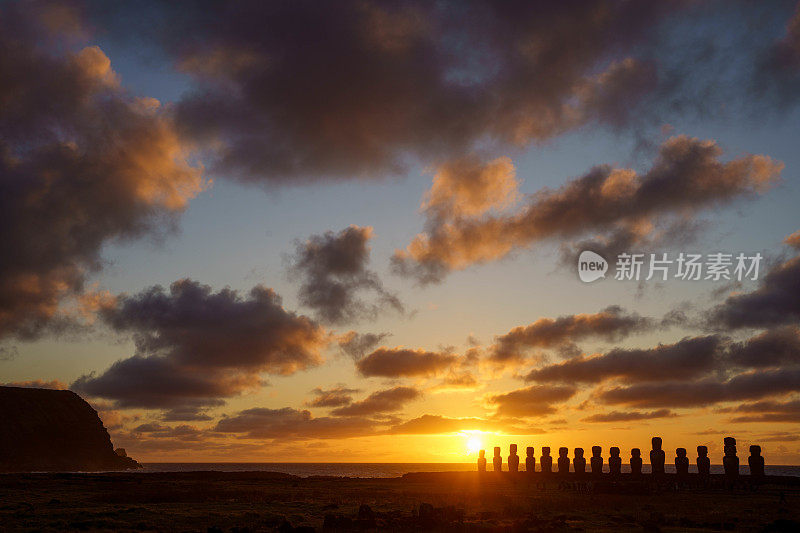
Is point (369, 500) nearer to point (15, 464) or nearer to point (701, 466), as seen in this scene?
point (701, 466)

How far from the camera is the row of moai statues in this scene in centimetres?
6475

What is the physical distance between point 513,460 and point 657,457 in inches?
832

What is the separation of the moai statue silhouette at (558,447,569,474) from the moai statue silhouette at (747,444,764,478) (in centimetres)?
2111

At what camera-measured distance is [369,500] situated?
51344mm

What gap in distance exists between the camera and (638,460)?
77.1m

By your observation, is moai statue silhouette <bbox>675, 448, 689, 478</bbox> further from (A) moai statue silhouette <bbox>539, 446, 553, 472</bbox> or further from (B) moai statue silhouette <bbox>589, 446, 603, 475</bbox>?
(A) moai statue silhouette <bbox>539, 446, 553, 472</bbox>

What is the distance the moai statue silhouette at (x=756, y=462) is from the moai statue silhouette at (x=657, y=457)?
26.4 ft

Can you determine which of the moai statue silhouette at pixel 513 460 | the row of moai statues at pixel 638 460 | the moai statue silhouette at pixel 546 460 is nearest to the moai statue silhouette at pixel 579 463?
the row of moai statues at pixel 638 460

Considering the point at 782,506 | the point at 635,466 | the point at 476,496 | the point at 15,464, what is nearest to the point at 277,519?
the point at 476,496

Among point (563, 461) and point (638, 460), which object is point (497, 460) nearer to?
point (563, 461)

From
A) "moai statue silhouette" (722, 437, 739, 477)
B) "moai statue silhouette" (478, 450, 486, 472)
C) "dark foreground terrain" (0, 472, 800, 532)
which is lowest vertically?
"dark foreground terrain" (0, 472, 800, 532)

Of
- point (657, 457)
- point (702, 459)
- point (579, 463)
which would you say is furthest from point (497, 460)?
point (702, 459)

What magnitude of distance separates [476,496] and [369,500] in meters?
8.58

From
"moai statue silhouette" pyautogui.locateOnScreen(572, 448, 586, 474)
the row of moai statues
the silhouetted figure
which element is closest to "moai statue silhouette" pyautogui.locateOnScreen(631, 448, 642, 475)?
the row of moai statues
